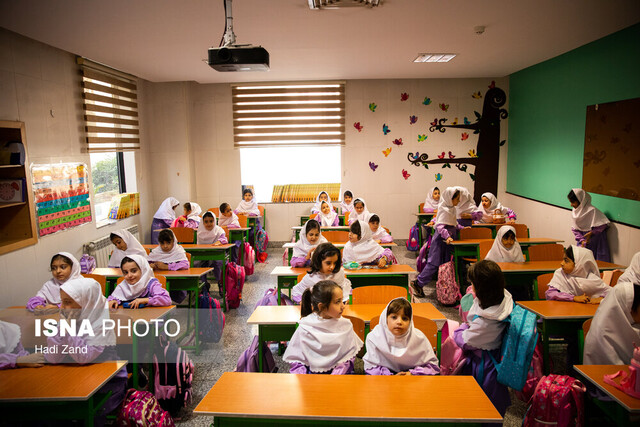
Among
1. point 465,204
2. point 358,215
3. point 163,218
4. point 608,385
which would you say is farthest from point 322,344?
point 163,218

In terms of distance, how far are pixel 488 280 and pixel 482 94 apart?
7304mm

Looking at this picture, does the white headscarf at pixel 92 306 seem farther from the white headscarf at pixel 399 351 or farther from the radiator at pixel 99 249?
the radiator at pixel 99 249

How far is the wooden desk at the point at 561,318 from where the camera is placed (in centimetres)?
326

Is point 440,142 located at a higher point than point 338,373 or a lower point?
higher

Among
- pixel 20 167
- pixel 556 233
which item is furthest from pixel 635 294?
pixel 20 167

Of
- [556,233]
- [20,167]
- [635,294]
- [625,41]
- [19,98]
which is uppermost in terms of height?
[625,41]

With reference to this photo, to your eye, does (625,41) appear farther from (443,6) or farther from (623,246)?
(443,6)

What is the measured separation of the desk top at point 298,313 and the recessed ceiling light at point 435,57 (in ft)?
14.5

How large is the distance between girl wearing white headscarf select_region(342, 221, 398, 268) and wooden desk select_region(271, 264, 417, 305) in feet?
0.98

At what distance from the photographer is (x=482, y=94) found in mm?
9031

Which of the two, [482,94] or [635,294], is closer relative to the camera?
[635,294]

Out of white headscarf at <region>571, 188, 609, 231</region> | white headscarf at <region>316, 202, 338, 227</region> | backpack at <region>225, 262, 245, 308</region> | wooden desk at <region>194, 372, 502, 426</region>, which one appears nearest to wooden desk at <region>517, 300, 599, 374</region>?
wooden desk at <region>194, 372, 502, 426</region>

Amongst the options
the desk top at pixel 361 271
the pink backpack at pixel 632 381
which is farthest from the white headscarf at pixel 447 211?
the pink backpack at pixel 632 381

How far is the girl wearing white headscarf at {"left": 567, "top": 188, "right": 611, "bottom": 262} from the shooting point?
18.5 feet
